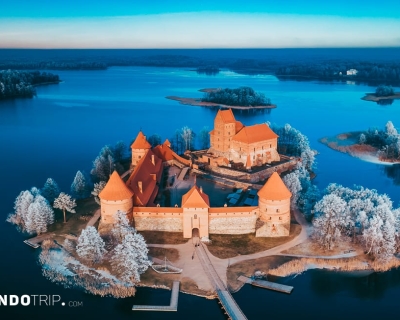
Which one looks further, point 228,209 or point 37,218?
point 37,218

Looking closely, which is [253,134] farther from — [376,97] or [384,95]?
[384,95]

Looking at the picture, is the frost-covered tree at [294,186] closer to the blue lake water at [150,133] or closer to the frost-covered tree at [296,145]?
the blue lake water at [150,133]

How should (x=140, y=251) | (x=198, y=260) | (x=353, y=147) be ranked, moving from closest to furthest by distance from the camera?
(x=140, y=251) → (x=198, y=260) → (x=353, y=147)

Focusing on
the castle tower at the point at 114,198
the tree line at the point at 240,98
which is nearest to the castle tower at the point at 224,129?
the castle tower at the point at 114,198

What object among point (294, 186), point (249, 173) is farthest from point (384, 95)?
point (294, 186)

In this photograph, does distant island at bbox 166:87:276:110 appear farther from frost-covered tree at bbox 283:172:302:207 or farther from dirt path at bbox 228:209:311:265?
dirt path at bbox 228:209:311:265

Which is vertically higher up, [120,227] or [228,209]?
[228,209]
